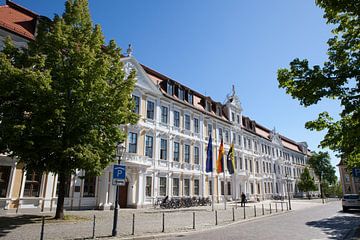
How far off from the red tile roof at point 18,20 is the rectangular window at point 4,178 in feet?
31.4

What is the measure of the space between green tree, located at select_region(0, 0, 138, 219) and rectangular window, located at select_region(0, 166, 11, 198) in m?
4.37

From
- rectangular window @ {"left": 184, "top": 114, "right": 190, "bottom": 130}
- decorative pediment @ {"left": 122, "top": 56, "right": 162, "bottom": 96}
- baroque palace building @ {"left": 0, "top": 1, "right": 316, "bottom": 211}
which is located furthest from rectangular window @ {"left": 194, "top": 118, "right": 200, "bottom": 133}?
decorative pediment @ {"left": 122, "top": 56, "right": 162, "bottom": 96}

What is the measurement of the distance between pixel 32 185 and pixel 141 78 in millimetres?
14313

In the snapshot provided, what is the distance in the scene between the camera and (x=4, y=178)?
17.5 m

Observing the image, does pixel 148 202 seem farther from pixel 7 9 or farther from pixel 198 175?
pixel 7 9

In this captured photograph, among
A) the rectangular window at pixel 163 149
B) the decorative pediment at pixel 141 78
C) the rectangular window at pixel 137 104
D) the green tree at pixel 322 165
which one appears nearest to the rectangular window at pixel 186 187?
the rectangular window at pixel 163 149

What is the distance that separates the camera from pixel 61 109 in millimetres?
13812

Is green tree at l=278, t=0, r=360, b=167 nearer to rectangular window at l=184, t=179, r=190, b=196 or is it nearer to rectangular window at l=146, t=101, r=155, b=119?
rectangular window at l=146, t=101, r=155, b=119

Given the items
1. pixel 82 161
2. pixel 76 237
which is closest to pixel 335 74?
pixel 76 237

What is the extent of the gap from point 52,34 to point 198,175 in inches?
916

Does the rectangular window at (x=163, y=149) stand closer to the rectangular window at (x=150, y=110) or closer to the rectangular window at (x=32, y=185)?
the rectangular window at (x=150, y=110)

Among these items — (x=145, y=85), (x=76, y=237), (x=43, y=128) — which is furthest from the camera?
(x=145, y=85)

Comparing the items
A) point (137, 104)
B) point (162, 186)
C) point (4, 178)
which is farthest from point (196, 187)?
point (4, 178)

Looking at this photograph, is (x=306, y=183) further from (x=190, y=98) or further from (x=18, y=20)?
(x=18, y=20)
